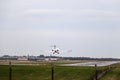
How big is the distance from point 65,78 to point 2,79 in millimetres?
8928

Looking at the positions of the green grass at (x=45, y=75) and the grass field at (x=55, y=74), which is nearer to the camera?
the green grass at (x=45, y=75)

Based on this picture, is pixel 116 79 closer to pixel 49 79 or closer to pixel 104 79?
pixel 104 79

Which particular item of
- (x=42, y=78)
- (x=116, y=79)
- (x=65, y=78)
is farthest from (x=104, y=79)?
(x=42, y=78)

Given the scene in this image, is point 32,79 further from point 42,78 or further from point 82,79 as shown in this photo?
point 82,79

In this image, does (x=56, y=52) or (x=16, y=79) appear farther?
(x=56, y=52)

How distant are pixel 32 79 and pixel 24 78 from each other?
1.82 meters

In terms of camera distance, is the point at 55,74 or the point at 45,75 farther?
the point at 55,74

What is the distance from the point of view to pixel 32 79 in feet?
153

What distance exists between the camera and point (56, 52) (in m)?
133

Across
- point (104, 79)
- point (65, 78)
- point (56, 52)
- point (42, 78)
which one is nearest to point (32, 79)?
point (42, 78)

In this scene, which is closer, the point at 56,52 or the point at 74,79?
the point at 74,79

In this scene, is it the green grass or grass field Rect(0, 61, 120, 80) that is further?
grass field Rect(0, 61, 120, 80)

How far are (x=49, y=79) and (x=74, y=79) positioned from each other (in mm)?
3511

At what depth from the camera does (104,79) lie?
47844 millimetres
